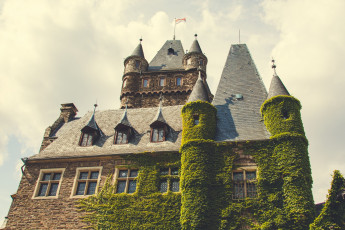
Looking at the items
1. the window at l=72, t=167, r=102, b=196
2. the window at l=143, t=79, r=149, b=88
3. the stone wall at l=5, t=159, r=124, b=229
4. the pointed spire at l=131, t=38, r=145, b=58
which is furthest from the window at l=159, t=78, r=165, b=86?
the window at l=72, t=167, r=102, b=196

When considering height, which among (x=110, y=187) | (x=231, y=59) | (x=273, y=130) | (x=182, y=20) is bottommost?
(x=110, y=187)

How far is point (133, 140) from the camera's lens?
1958cm

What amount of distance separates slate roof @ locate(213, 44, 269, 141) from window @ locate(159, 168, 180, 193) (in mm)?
2781

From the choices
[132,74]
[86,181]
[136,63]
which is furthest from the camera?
[136,63]

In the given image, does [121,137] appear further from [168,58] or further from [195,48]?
[168,58]

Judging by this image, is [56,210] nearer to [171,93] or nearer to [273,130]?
[273,130]

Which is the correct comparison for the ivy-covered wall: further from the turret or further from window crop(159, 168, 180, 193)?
the turret

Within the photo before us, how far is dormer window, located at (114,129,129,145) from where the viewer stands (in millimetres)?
19542

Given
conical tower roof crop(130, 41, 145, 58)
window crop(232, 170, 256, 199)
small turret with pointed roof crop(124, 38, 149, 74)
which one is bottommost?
window crop(232, 170, 256, 199)

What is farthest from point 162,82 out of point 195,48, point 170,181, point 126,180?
point 170,181

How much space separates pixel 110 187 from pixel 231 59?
12.9 m

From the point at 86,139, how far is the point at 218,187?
326 inches

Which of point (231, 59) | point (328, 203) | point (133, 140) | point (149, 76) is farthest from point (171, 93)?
point (328, 203)

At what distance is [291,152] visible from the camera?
52.3 feet
